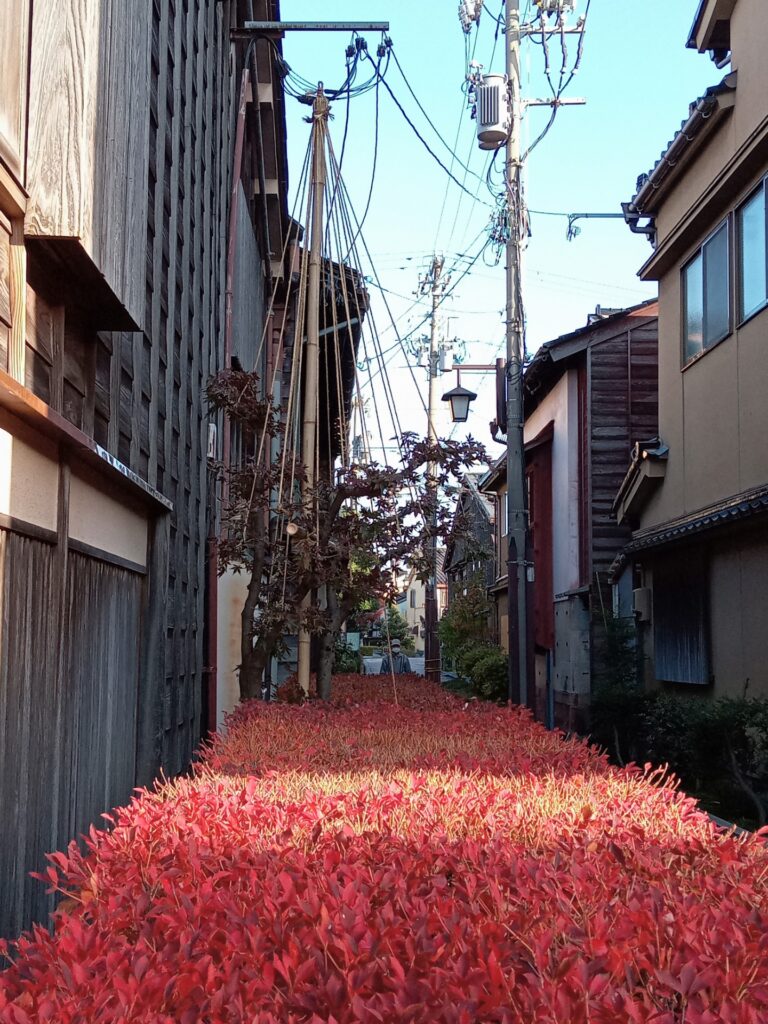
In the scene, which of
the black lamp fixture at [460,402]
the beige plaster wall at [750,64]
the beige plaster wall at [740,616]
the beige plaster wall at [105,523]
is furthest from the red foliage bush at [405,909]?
the black lamp fixture at [460,402]

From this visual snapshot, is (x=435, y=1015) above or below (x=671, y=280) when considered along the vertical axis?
below

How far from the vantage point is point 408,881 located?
9.85ft

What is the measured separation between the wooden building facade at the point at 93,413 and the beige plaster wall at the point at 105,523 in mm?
20

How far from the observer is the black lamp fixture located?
1781 centimetres

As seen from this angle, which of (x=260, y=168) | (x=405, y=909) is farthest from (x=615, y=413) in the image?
(x=405, y=909)

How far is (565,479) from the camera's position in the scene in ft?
70.6

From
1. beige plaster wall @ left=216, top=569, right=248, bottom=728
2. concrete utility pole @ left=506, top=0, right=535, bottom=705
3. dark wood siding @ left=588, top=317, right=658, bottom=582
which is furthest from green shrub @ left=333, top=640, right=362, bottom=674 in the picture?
beige plaster wall @ left=216, top=569, right=248, bottom=728

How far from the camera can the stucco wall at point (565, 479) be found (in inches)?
820

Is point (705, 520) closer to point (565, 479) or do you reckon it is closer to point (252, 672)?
point (252, 672)

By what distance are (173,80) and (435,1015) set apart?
790 centimetres

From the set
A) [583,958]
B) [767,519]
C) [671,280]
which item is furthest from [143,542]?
[671,280]

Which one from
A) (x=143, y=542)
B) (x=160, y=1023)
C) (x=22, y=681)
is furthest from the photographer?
(x=143, y=542)

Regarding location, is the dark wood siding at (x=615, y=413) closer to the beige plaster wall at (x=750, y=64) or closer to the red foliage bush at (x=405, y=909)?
the beige plaster wall at (x=750, y=64)

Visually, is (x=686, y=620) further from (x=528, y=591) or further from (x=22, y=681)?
(x=22, y=681)
